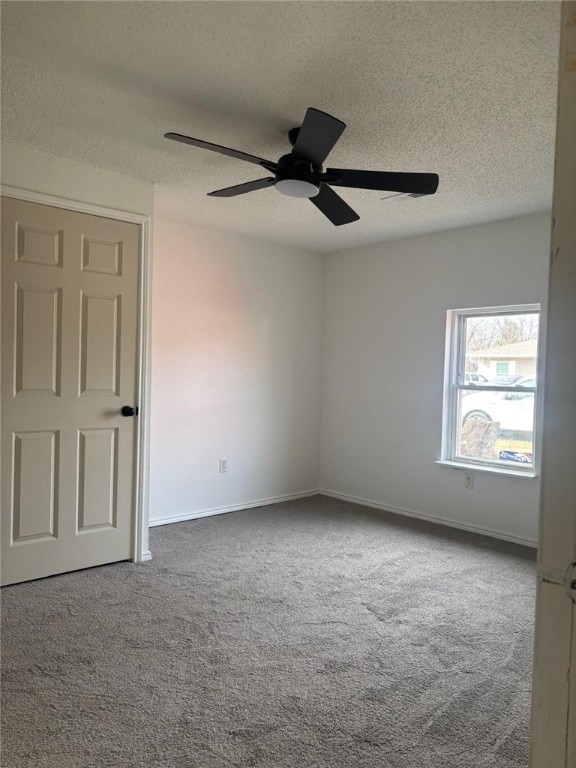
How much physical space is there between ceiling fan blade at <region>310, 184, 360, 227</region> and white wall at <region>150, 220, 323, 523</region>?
1880 millimetres

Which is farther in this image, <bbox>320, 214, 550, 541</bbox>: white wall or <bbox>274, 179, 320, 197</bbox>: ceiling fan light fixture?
<bbox>320, 214, 550, 541</bbox>: white wall

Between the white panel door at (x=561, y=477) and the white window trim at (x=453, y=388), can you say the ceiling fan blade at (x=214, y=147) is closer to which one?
the white panel door at (x=561, y=477)

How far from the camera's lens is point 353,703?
2.07m

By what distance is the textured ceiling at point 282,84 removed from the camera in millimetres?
1861

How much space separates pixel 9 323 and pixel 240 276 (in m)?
2.28

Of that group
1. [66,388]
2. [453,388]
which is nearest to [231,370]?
[66,388]

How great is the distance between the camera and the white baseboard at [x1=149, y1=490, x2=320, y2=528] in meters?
4.41

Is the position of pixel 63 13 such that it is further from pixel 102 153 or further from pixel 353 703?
pixel 353 703

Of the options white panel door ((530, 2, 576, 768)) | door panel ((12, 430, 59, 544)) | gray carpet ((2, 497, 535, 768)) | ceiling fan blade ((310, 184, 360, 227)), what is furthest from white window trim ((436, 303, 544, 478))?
white panel door ((530, 2, 576, 768))

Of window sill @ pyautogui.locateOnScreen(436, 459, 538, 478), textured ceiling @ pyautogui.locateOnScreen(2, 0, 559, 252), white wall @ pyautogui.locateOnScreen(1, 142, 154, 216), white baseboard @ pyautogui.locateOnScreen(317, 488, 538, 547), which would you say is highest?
textured ceiling @ pyautogui.locateOnScreen(2, 0, 559, 252)

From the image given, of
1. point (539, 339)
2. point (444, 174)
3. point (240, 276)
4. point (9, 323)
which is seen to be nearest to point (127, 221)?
point (9, 323)

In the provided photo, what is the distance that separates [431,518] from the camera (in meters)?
4.69

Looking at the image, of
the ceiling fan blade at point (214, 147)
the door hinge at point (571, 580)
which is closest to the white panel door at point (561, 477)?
the door hinge at point (571, 580)

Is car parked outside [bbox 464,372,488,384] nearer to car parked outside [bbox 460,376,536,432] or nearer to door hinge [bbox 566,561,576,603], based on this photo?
car parked outside [bbox 460,376,536,432]
